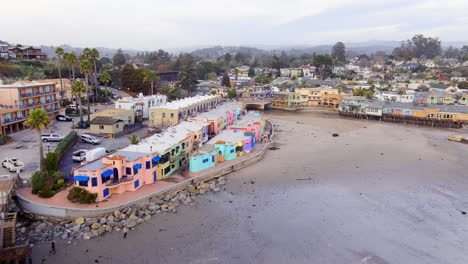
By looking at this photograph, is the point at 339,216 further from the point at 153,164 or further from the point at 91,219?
the point at 91,219

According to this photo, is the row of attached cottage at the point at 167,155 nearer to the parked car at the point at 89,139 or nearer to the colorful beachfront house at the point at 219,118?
the colorful beachfront house at the point at 219,118

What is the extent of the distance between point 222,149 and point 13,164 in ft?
53.5

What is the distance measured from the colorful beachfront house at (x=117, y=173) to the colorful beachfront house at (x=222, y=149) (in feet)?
13.2

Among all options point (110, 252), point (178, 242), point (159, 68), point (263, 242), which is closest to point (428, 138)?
point (263, 242)

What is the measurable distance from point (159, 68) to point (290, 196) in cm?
8801

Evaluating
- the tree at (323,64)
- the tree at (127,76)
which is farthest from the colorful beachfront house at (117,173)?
the tree at (323,64)

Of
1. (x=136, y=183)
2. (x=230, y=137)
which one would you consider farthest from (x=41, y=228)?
(x=230, y=137)

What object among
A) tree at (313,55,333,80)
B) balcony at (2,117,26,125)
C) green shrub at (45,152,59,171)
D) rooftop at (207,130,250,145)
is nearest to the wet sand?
rooftop at (207,130,250,145)

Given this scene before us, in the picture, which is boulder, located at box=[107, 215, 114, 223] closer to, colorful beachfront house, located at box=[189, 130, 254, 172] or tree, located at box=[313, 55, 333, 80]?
colorful beachfront house, located at box=[189, 130, 254, 172]

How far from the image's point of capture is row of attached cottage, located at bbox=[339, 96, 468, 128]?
53319 mm

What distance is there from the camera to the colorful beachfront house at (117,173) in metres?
21.2

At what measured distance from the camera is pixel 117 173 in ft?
75.0

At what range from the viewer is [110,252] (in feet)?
59.0

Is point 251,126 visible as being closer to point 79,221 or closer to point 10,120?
point 79,221
